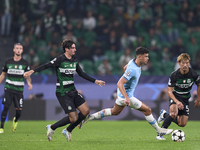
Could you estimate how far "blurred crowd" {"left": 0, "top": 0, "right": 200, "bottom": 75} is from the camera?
17953 millimetres

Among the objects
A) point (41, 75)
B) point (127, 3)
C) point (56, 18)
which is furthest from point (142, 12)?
point (41, 75)

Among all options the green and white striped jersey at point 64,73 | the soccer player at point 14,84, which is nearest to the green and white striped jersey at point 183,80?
the green and white striped jersey at point 64,73

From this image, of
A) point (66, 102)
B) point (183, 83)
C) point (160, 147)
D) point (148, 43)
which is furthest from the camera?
point (148, 43)

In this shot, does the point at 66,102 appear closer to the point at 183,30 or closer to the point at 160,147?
the point at 160,147

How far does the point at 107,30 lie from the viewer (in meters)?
19.3

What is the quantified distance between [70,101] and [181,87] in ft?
7.85

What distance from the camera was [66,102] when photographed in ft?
27.0

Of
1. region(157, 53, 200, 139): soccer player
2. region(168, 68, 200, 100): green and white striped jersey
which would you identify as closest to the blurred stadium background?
region(157, 53, 200, 139): soccer player

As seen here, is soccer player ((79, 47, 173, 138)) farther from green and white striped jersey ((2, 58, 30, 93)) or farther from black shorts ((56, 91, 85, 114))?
green and white striped jersey ((2, 58, 30, 93))

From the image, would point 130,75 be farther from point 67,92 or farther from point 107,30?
point 107,30

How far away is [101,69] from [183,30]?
5040 millimetres

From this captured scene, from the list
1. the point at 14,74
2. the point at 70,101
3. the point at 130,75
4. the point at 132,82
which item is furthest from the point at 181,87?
the point at 14,74

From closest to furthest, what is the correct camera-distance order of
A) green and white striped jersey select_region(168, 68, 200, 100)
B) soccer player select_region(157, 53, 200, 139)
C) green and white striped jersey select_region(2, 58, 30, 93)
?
soccer player select_region(157, 53, 200, 139)
green and white striped jersey select_region(168, 68, 200, 100)
green and white striped jersey select_region(2, 58, 30, 93)

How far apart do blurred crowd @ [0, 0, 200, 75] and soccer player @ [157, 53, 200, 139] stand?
319 inches
